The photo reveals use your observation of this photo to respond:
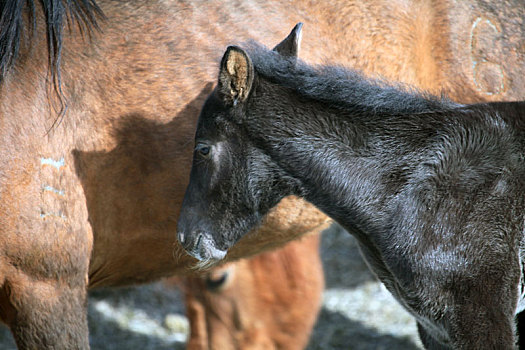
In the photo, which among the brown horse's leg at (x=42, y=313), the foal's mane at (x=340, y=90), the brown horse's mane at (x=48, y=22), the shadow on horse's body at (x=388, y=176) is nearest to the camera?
the shadow on horse's body at (x=388, y=176)

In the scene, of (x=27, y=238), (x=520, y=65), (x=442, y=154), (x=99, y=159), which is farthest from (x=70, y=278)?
(x=520, y=65)

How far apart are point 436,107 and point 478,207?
0.44 meters

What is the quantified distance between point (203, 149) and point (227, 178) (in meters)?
0.16

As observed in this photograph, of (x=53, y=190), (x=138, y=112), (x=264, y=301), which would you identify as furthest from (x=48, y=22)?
(x=264, y=301)

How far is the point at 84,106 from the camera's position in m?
2.89

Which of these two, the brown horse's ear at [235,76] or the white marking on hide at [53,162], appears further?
the white marking on hide at [53,162]

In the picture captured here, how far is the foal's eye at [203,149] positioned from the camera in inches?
103

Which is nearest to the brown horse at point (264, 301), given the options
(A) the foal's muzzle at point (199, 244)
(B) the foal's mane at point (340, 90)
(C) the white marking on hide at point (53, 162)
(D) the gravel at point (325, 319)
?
(D) the gravel at point (325, 319)

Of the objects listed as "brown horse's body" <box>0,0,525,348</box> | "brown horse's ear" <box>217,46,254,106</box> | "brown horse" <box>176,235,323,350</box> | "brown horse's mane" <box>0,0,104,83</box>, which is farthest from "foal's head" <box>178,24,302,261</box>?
"brown horse" <box>176,235,323,350</box>

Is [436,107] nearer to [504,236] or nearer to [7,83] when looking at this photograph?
[504,236]

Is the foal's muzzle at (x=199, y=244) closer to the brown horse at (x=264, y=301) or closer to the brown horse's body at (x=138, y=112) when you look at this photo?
the brown horse's body at (x=138, y=112)

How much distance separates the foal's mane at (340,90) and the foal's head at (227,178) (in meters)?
0.06

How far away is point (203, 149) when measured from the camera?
103 inches

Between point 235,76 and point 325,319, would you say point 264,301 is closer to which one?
point 325,319
